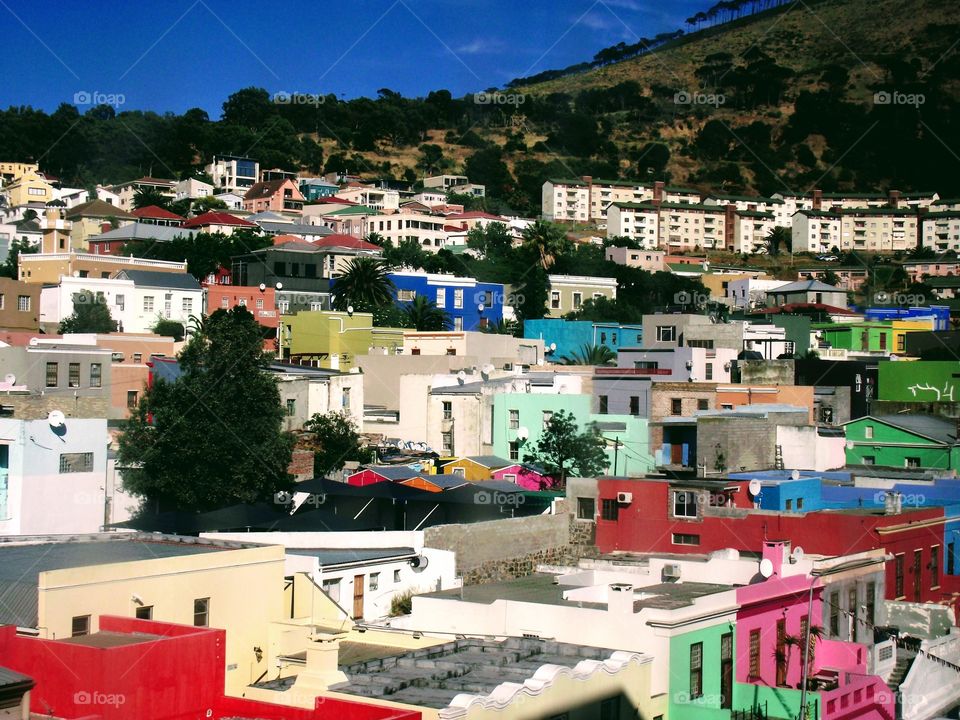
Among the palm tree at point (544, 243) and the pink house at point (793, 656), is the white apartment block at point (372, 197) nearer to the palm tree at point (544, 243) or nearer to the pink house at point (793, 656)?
the palm tree at point (544, 243)

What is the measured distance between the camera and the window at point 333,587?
23281 mm

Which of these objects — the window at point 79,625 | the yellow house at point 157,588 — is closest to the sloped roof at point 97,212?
the yellow house at point 157,588

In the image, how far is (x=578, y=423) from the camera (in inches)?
1597

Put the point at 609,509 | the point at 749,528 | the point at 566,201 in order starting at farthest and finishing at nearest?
the point at 566,201
the point at 609,509
the point at 749,528

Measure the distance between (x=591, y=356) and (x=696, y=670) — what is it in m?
38.3

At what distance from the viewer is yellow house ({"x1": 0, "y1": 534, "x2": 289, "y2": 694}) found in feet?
52.6

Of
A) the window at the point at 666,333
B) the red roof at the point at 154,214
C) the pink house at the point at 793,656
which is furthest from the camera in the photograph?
the red roof at the point at 154,214

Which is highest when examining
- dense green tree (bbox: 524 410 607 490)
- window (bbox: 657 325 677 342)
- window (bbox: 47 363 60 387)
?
window (bbox: 657 325 677 342)

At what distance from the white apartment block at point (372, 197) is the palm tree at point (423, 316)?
5275 cm

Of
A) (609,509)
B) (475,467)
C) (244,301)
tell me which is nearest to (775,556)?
(609,509)

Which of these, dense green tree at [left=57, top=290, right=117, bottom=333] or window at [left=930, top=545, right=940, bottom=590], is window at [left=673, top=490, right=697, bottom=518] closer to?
window at [left=930, top=545, right=940, bottom=590]

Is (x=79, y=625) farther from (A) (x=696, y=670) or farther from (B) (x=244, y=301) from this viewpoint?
(B) (x=244, y=301)

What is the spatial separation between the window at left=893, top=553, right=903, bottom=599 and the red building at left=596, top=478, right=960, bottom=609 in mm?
21

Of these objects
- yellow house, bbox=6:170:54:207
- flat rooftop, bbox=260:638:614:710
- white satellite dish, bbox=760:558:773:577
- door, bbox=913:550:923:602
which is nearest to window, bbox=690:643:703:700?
flat rooftop, bbox=260:638:614:710
